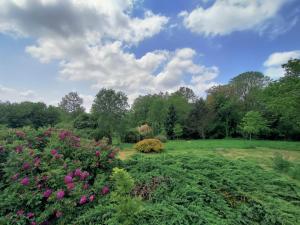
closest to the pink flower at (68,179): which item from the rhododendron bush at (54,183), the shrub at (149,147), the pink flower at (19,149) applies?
the rhododendron bush at (54,183)

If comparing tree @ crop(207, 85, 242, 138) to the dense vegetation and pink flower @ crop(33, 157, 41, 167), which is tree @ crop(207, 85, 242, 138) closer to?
the dense vegetation

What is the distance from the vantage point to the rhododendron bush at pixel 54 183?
1891 millimetres

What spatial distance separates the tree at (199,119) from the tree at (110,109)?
1195 centimetres

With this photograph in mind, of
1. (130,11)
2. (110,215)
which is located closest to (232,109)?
(130,11)

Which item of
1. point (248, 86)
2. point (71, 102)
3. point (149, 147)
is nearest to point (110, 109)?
point (149, 147)

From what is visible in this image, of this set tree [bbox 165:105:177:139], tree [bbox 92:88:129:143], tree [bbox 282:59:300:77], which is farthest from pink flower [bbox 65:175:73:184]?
tree [bbox 165:105:177:139]

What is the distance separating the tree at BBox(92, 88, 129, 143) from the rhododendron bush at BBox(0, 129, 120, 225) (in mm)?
14827

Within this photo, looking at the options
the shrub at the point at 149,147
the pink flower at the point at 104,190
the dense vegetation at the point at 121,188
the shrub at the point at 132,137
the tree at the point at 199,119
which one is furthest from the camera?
the tree at the point at 199,119

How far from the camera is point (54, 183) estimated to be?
6.77ft

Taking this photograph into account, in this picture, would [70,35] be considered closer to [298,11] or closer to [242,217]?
[242,217]

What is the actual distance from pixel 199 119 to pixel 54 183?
84.8 ft

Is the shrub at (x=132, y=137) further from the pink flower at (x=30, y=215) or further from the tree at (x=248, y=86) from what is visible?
the pink flower at (x=30, y=215)

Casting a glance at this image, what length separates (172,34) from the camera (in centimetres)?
777

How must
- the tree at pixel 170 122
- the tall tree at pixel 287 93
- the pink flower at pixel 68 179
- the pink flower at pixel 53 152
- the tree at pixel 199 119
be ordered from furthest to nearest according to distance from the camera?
1. the tree at pixel 170 122
2. the tree at pixel 199 119
3. the tall tree at pixel 287 93
4. the pink flower at pixel 53 152
5. the pink flower at pixel 68 179
